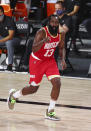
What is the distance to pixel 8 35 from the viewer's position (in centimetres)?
991

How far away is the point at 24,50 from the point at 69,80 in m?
1.49

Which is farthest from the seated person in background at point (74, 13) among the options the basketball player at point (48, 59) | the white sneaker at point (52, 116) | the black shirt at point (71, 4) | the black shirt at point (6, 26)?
the white sneaker at point (52, 116)

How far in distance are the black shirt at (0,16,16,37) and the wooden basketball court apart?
1322mm

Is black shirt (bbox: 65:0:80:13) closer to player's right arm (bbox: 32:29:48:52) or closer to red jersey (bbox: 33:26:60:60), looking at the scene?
red jersey (bbox: 33:26:60:60)

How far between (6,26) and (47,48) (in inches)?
165

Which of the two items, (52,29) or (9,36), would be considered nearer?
(52,29)

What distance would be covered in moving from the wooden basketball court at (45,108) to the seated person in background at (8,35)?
877 mm

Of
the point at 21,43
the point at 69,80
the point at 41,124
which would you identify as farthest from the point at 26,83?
the point at 41,124

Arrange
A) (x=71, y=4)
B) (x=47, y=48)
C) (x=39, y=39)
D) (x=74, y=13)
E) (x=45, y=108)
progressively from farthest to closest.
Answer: (x=71, y=4) → (x=74, y=13) → (x=45, y=108) → (x=47, y=48) → (x=39, y=39)

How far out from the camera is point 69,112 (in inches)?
251

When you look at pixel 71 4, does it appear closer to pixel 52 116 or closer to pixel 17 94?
pixel 17 94

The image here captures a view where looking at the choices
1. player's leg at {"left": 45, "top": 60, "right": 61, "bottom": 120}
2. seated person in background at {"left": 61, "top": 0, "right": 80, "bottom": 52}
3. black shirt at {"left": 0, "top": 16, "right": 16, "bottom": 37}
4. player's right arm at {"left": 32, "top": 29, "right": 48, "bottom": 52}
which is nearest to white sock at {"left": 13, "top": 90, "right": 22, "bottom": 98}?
player's leg at {"left": 45, "top": 60, "right": 61, "bottom": 120}

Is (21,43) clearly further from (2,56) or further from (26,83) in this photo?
(26,83)

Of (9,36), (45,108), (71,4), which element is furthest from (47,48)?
(71,4)
